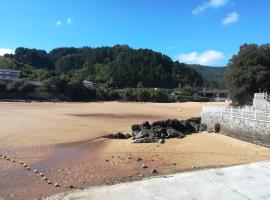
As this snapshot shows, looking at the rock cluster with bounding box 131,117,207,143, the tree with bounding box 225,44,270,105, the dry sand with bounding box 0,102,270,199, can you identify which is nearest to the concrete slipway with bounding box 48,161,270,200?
the dry sand with bounding box 0,102,270,199

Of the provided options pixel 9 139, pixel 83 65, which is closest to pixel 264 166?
pixel 9 139

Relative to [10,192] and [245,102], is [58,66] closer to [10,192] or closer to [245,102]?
[245,102]

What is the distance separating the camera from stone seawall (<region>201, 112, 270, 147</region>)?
2047 centimetres

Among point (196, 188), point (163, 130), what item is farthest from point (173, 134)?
point (196, 188)

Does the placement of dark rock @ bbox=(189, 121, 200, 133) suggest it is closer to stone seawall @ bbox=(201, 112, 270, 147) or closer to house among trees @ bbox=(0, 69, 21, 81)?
stone seawall @ bbox=(201, 112, 270, 147)

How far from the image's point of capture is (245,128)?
22.8 meters

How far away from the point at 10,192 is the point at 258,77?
2348 centimetres

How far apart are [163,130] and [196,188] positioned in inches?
704

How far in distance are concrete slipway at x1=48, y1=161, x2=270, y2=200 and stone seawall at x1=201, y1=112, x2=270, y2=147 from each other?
35.6ft

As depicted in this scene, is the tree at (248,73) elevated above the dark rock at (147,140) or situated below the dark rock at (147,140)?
above

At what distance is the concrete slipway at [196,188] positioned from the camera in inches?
324

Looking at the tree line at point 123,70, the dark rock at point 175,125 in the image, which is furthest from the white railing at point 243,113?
the tree line at point 123,70

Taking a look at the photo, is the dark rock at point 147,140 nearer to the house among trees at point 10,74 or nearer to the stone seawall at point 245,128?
the stone seawall at point 245,128

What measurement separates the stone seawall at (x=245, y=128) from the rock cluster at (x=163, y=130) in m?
1.61
